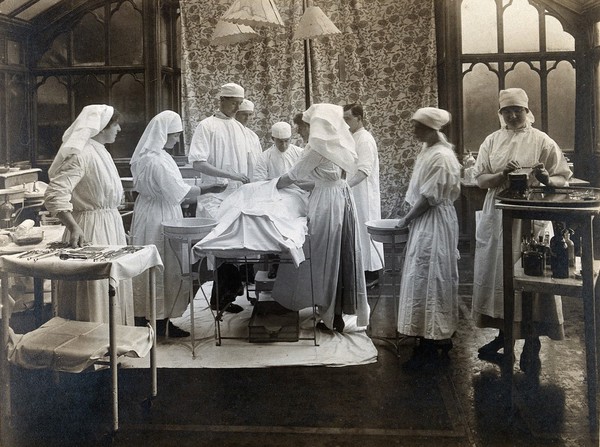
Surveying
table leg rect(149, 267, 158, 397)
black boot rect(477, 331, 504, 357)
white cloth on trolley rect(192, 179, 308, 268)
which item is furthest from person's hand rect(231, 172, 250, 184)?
black boot rect(477, 331, 504, 357)

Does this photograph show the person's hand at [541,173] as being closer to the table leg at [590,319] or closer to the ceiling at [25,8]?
the table leg at [590,319]

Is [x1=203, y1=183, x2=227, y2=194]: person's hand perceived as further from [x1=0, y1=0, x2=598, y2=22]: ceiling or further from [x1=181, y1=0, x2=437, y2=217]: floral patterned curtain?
[x1=0, y1=0, x2=598, y2=22]: ceiling

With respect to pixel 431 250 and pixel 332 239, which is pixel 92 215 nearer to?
pixel 332 239

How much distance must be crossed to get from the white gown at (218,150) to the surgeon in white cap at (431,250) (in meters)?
2.08

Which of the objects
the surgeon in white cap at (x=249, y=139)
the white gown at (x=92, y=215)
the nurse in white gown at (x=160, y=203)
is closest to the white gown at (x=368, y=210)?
the surgeon in white cap at (x=249, y=139)

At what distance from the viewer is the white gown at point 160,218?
432cm

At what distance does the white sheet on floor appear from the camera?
3.94m

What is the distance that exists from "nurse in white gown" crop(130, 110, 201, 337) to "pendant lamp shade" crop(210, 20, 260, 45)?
1340mm

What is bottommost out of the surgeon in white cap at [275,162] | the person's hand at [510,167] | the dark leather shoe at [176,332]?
the dark leather shoe at [176,332]

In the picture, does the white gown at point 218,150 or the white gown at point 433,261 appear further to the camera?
the white gown at point 218,150

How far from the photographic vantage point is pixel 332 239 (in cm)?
448

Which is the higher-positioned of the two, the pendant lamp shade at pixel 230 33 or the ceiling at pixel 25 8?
the ceiling at pixel 25 8

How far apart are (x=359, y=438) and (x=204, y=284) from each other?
3.40 meters

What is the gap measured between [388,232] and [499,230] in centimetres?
75
